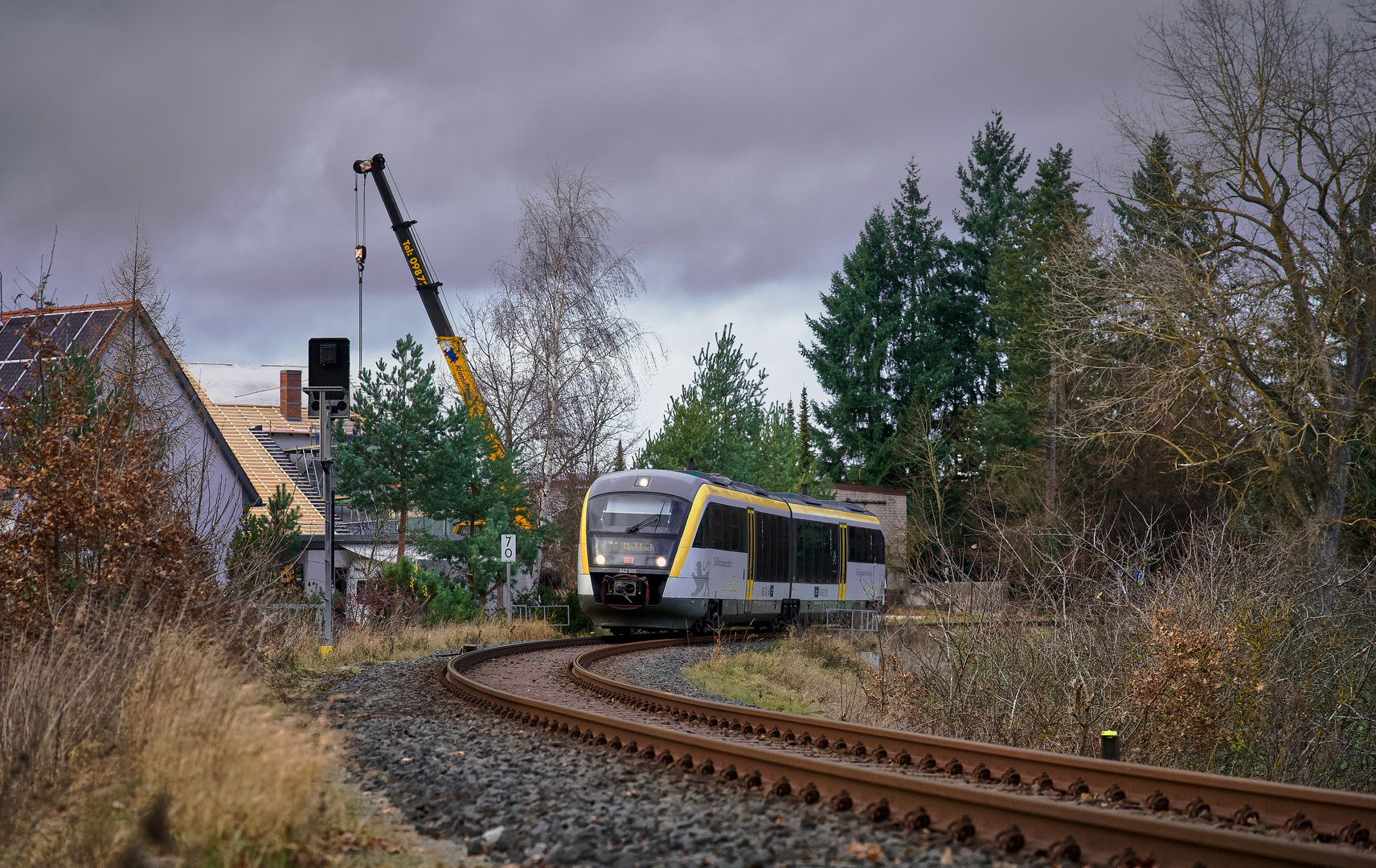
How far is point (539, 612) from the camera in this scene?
28.9m

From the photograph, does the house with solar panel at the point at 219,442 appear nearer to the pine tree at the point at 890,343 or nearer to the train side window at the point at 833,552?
A: the train side window at the point at 833,552

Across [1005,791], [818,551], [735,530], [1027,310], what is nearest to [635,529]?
[735,530]

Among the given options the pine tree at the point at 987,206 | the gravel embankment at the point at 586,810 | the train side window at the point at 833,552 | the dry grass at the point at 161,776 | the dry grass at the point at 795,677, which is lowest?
the dry grass at the point at 795,677

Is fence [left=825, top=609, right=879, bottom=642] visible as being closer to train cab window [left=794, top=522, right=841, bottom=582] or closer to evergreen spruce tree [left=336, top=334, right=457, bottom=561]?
train cab window [left=794, top=522, right=841, bottom=582]

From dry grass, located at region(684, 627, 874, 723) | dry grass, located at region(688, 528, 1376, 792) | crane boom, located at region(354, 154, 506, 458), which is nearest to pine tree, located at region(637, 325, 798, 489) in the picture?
crane boom, located at region(354, 154, 506, 458)

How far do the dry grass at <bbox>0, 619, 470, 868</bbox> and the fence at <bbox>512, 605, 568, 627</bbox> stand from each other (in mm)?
20295

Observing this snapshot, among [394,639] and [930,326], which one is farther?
[930,326]

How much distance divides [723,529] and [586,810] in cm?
1681

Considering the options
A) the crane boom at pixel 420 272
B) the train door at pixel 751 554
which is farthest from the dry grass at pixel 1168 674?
the crane boom at pixel 420 272

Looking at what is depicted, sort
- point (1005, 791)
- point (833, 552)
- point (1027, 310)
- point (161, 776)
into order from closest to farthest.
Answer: point (161, 776) → point (1005, 791) → point (833, 552) → point (1027, 310)

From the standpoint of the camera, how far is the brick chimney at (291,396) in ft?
169

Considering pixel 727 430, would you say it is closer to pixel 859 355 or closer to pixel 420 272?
pixel 420 272

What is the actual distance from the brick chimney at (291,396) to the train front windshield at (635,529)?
33.0 m

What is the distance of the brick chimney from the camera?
51.7m
